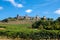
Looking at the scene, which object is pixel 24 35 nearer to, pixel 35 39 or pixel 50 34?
pixel 35 39

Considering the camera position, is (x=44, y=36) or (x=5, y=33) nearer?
(x=44, y=36)

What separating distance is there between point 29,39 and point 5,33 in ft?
22.0

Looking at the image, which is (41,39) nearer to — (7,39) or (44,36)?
(44,36)

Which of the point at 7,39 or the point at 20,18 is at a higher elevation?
the point at 20,18

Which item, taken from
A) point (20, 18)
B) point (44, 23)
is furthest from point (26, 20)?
point (44, 23)

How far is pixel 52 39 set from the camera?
26.8 metres

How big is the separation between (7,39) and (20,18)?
69854mm

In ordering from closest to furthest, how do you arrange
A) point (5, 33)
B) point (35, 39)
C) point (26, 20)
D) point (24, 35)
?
point (35, 39)
point (24, 35)
point (5, 33)
point (26, 20)

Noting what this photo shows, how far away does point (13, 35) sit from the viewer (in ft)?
91.5

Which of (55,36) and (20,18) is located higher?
(20,18)

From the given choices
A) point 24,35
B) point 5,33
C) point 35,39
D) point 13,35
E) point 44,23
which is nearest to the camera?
point 35,39

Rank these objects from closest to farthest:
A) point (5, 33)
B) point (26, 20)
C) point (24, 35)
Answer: point (24, 35) < point (5, 33) < point (26, 20)

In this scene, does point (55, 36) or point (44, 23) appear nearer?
point (55, 36)

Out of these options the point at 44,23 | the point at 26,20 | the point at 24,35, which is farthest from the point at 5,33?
the point at 26,20
